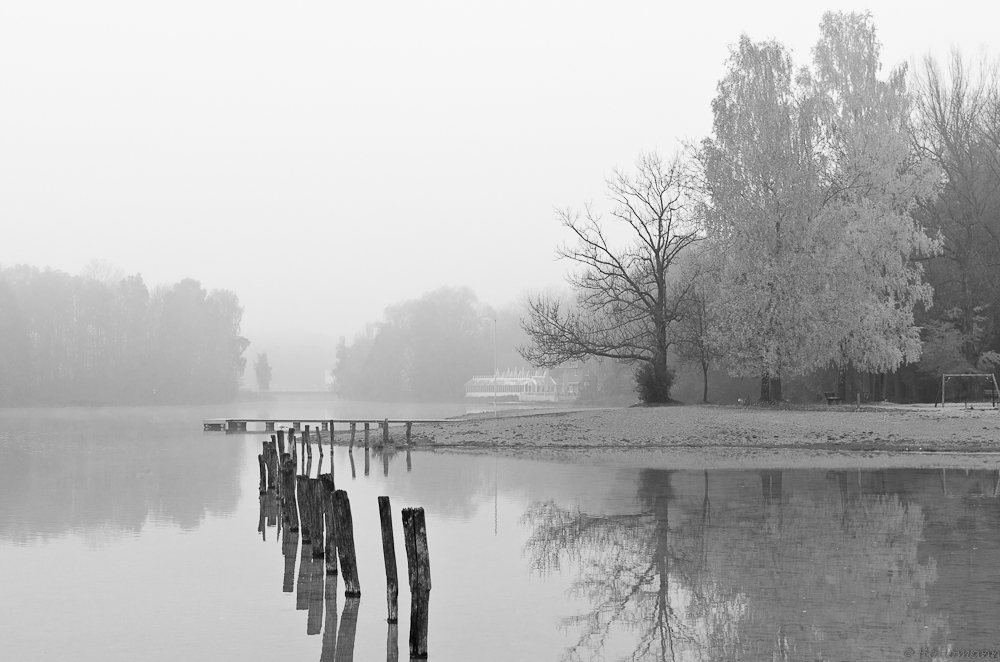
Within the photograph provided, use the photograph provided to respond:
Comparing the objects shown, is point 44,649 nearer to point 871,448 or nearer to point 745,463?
point 745,463

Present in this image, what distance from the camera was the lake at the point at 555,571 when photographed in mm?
12336

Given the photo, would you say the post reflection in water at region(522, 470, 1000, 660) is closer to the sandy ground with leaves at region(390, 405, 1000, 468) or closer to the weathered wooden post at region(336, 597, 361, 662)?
the weathered wooden post at region(336, 597, 361, 662)

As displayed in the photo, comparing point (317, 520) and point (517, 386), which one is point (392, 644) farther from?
point (517, 386)

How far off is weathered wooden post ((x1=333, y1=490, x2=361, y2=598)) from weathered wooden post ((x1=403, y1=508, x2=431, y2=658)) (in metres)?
2.68

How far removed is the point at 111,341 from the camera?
12988cm

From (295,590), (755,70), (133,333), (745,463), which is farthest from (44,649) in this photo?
(133,333)

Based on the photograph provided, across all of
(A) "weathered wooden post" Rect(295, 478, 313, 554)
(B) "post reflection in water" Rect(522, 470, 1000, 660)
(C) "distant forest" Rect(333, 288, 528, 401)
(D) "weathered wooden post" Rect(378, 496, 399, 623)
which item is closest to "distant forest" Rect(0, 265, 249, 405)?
(C) "distant forest" Rect(333, 288, 528, 401)

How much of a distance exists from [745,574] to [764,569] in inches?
19.2

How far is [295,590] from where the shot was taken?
15.8 m

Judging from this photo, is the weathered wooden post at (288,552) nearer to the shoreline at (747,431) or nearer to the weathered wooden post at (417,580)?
the weathered wooden post at (417,580)

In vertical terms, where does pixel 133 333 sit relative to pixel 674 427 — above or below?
above

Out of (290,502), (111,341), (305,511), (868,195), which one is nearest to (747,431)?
(868,195)

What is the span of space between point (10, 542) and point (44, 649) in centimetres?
889

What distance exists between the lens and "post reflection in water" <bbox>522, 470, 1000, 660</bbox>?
12094 millimetres
